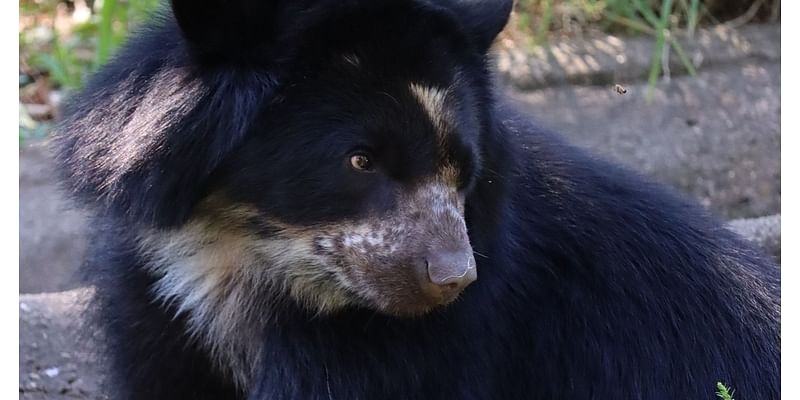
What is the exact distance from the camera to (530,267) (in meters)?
2.91

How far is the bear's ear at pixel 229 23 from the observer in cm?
232

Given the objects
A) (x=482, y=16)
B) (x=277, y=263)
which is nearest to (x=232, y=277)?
(x=277, y=263)

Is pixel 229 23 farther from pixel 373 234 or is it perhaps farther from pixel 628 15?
pixel 628 15

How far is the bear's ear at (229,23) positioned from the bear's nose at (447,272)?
1.98 feet

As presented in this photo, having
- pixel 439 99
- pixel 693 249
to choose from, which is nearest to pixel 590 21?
pixel 693 249

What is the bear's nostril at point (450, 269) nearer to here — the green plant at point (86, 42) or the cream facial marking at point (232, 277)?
the cream facial marking at point (232, 277)

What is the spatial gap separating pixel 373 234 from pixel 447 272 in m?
0.20

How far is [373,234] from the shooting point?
2408 millimetres

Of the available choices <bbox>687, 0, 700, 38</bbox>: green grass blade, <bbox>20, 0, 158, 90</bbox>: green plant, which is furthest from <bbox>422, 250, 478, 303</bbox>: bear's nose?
<bbox>687, 0, 700, 38</bbox>: green grass blade

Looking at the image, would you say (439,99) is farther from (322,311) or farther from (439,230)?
(322,311)

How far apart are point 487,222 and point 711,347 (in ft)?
2.53

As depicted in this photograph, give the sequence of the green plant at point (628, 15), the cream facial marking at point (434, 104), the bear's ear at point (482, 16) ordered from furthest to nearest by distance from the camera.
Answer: the green plant at point (628, 15)
the bear's ear at point (482, 16)
the cream facial marking at point (434, 104)

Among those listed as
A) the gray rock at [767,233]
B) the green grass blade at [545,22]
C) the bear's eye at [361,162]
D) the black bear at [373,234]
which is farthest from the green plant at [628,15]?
the bear's eye at [361,162]

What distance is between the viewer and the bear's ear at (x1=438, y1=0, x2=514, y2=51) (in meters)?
2.65
